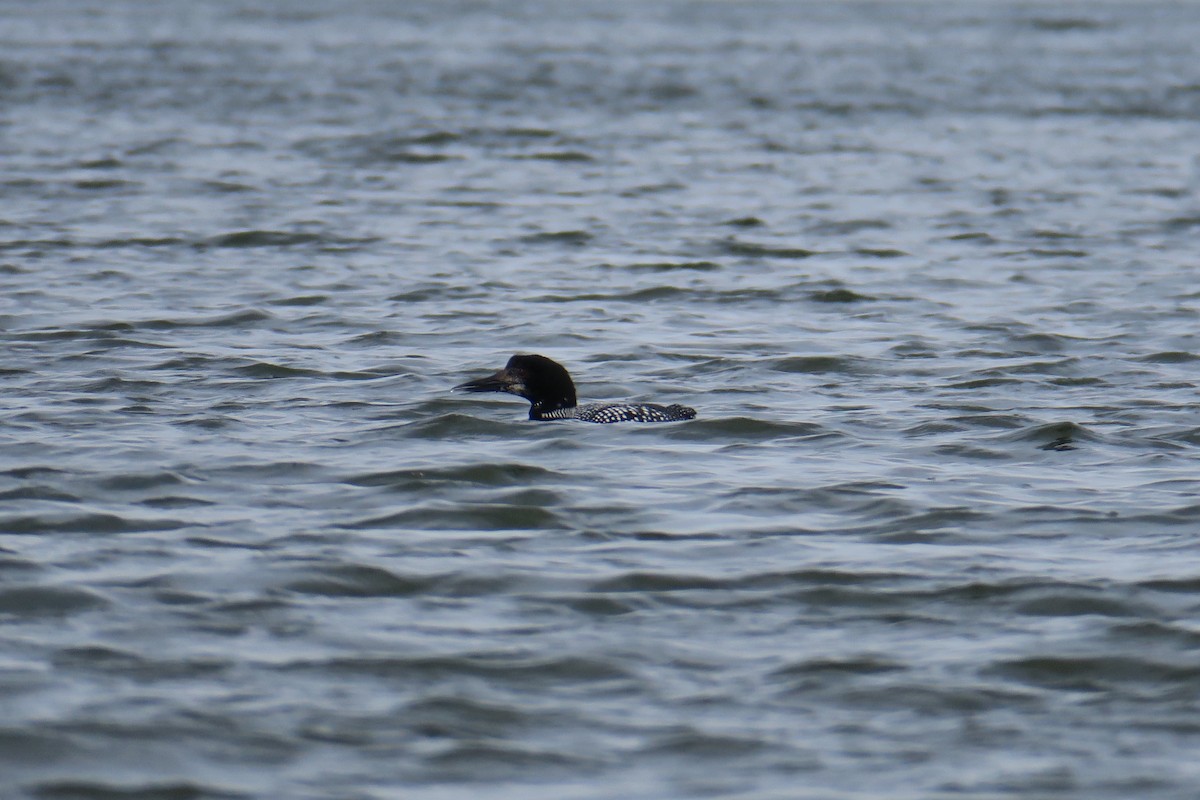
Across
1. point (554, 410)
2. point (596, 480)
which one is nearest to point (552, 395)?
point (554, 410)

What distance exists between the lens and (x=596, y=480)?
9781 mm

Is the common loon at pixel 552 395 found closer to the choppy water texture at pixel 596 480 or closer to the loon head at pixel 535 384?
the loon head at pixel 535 384

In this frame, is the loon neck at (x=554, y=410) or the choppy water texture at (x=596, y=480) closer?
the choppy water texture at (x=596, y=480)

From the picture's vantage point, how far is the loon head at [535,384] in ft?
36.4

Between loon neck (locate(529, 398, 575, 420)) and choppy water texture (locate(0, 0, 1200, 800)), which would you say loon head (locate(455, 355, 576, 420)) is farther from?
choppy water texture (locate(0, 0, 1200, 800))

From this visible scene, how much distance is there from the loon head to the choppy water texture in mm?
170

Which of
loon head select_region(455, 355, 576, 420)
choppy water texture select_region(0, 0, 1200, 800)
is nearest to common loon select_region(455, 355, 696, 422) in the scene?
loon head select_region(455, 355, 576, 420)

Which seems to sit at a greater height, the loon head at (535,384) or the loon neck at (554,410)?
the loon head at (535,384)

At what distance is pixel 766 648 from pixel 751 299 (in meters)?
9.76

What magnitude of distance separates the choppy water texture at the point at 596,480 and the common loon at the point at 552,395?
0.57 ft

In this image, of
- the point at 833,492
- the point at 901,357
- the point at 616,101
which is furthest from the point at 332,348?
the point at 616,101

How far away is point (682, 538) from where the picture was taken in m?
8.67

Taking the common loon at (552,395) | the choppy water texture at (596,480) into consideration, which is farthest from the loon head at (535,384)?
the choppy water texture at (596,480)

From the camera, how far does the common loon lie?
11102 millimetres
